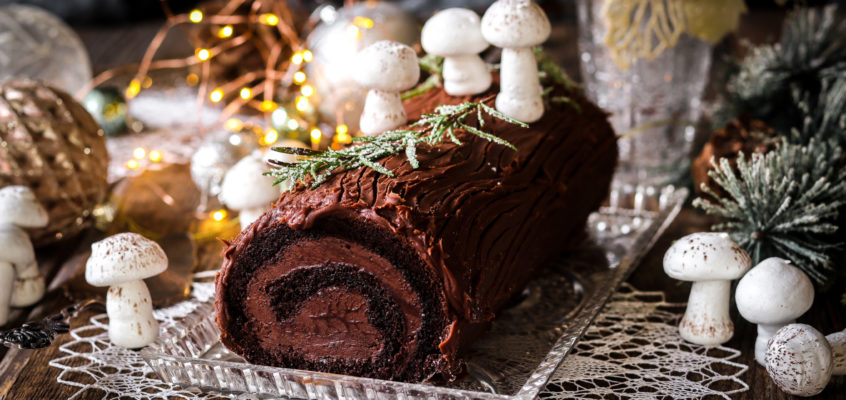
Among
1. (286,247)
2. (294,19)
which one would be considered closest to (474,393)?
(286,247)

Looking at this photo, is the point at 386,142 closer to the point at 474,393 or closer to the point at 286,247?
the point at 286,247

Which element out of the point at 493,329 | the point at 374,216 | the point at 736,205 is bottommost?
the point at 493,329

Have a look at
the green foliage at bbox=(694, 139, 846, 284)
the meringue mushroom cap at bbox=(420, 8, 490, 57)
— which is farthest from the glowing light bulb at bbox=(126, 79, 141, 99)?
the green foliage at bbox=(694, 139, 846, 284)

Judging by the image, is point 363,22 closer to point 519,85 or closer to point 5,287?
point 519,85

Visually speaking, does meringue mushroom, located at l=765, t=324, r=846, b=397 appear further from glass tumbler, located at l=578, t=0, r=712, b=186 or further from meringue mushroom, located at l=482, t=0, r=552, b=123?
glass tumbler, located at l=578, t=0, r=712, b=186

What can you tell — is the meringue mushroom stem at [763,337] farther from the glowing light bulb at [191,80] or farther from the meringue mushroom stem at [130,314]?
the glowing light bulb at [191,80]

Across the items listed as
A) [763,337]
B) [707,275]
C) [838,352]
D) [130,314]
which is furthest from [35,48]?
[838,352]
